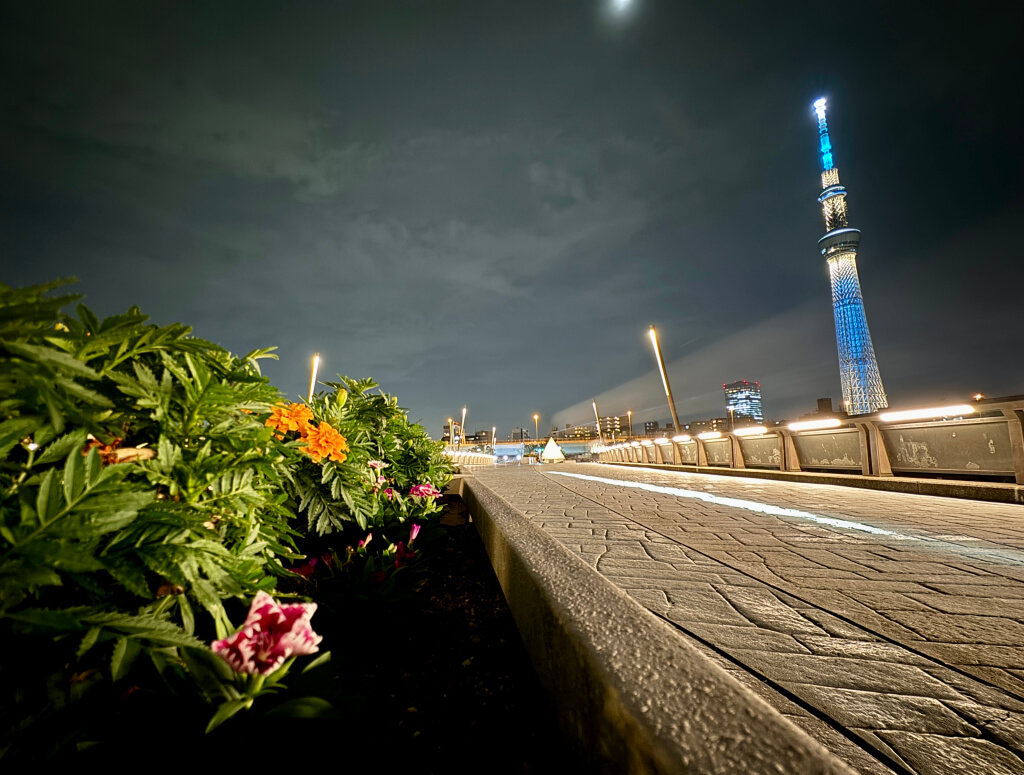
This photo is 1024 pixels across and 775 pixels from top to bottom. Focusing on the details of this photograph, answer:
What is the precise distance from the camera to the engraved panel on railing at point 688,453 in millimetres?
16894

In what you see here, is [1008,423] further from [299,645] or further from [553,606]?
[299,645]

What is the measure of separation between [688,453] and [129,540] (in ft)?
60.9

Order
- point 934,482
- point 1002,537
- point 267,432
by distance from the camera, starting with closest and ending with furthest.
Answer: point 267,432, point 1002,537, point 934,482

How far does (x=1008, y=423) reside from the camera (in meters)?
6.24

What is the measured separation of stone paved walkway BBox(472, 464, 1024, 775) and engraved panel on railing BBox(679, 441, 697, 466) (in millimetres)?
11562

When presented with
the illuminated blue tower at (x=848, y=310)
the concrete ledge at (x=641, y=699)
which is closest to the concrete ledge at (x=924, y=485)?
the concrete ledge at (x=641, y=699)

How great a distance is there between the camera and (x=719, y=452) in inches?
581

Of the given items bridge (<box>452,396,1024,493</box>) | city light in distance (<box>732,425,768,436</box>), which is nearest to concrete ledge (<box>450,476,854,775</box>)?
bridge (<box>452,396,1024,493</box>)

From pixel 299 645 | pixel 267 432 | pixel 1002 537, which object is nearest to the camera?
pixel 299 645

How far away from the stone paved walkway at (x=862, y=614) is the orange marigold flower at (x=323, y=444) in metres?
1.92

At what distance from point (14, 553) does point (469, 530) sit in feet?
16.6

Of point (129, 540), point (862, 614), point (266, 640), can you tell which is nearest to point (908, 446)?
point (862, 614)

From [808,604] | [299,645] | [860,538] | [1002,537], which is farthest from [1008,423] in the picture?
[299,645]

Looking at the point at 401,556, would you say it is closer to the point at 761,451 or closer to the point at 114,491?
the point at 114,491
